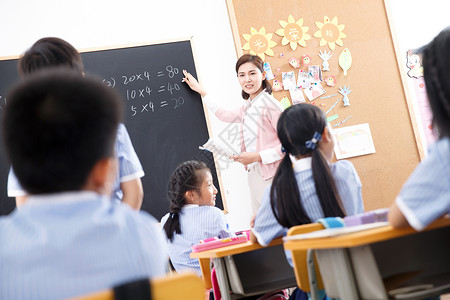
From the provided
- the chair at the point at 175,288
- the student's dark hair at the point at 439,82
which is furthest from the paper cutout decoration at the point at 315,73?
the chair at the point at 175,288

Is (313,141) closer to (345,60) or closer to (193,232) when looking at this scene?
(193,232)

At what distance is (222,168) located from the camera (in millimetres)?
4426

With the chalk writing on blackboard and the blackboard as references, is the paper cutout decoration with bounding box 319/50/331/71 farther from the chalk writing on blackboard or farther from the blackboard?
the chalk writing on blackboard

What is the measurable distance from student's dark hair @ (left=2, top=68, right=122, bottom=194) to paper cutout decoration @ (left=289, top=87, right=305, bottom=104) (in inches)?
152

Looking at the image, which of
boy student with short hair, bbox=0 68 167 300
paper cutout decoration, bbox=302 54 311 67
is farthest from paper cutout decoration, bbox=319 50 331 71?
boy student with short hair, bbox=0 68 167 300

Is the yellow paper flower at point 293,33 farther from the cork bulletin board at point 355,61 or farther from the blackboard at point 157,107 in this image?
the blackboard at point 157,107

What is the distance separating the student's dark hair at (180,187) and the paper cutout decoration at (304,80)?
150 cm

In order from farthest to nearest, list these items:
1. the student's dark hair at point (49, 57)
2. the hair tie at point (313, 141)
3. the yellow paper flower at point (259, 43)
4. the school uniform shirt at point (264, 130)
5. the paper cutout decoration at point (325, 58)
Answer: the paper cutout decoration at point (325, 58) → the yellow paper flower at point (259, 43) → the school uniform shirt at point (264, 130) → the hair tie at point (313, 141) → the student's dark hair at point (49, 57)

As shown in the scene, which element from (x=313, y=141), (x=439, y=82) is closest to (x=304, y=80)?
(x=313, y=141)

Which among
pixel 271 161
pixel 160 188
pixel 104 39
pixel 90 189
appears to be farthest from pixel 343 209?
pixel 104 39

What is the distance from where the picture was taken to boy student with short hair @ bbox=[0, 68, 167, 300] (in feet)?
2.86

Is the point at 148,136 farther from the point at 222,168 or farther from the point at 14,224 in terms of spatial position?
the point at 14,224

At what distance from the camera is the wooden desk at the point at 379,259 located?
131 cm

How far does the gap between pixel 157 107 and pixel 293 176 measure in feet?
7.50
